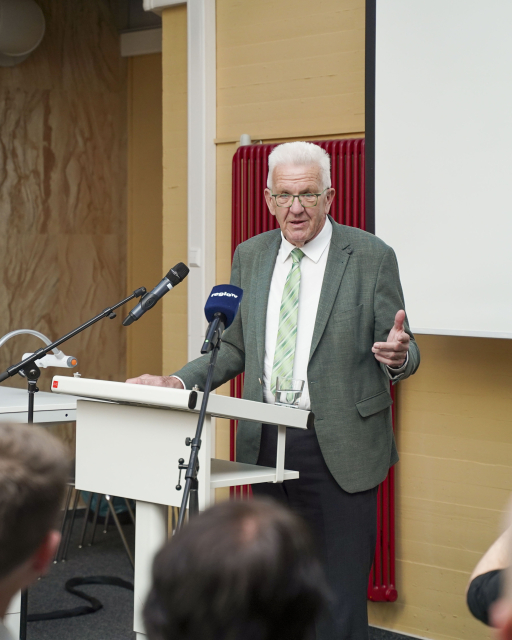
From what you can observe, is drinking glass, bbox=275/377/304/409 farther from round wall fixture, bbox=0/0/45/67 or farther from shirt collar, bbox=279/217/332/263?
round wall fixture, bbox=0/0/45/67

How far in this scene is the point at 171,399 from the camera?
168 centimetres

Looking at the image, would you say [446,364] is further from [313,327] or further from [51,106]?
[51,106]

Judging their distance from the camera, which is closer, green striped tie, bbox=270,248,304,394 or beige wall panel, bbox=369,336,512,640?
green striped tie, bbox=270,248,304,394

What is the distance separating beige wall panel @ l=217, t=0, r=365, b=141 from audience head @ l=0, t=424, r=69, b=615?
2624mm

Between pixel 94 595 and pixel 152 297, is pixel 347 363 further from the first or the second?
pixel 94 595

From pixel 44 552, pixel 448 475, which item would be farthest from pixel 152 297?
pixel 448 475

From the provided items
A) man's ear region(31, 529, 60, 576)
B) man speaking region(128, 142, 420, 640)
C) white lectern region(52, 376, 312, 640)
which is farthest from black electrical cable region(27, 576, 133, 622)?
man's ear region(31, 529, 60, 576)

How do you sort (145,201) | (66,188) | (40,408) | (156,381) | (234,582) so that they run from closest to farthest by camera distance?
(234,582), (156,381), (40,408), (66,188), (145,201)

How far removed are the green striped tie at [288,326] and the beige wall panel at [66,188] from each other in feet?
9.93

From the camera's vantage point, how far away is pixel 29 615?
3.38 metres

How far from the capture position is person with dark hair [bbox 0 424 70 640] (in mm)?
939

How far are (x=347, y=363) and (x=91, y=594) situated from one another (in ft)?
7.06

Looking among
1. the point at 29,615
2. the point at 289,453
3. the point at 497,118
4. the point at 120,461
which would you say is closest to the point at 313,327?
the point at 289,453

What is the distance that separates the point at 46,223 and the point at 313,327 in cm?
321
